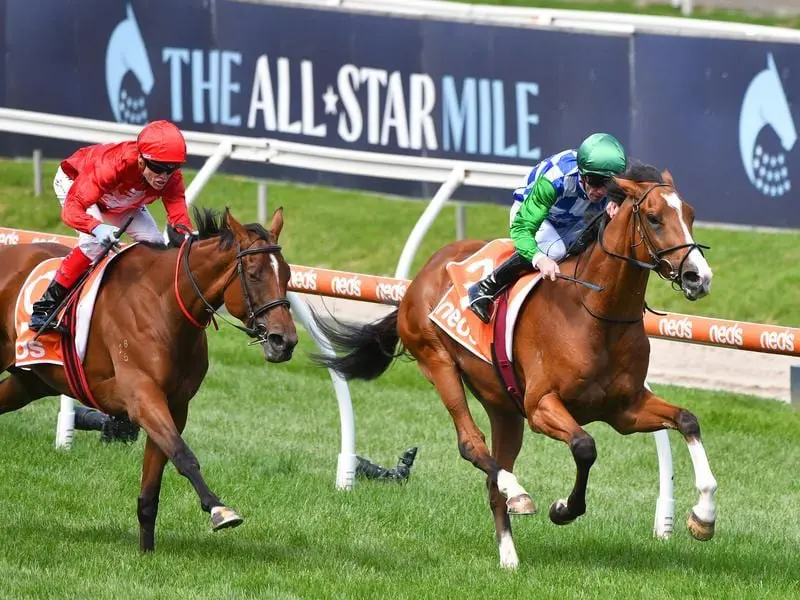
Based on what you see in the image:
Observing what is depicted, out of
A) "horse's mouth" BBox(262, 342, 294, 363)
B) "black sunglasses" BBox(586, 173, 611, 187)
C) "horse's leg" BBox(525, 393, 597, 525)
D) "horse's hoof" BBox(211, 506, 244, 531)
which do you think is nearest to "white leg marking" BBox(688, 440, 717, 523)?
"horse's leg" BBox(525, 393, 597, 525)

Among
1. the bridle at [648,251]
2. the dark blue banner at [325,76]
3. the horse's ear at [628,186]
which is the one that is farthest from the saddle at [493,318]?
the dark blue banner at [325,76]

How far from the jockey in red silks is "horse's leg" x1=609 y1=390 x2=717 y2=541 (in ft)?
7.10

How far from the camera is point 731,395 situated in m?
11.4

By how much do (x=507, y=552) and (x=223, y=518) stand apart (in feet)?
4.42

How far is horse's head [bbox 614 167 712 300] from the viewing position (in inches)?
243

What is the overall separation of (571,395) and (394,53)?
761cm

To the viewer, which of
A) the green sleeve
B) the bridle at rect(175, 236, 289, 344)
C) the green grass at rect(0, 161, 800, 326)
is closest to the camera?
the bridle at rect(175, 236, 289, 344)

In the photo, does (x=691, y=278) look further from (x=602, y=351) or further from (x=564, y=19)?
(x=564, y=19)

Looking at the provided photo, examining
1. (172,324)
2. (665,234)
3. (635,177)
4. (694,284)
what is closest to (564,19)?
(635,177)

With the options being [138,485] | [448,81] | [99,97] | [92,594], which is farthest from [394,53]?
[92,594]

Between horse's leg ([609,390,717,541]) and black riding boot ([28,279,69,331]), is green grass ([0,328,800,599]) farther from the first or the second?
black riding boot ([28,279,69,331])

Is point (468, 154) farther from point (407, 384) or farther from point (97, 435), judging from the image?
point (97, 435)

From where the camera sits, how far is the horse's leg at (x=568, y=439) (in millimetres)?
6551

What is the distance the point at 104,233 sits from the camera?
23.0 ft
